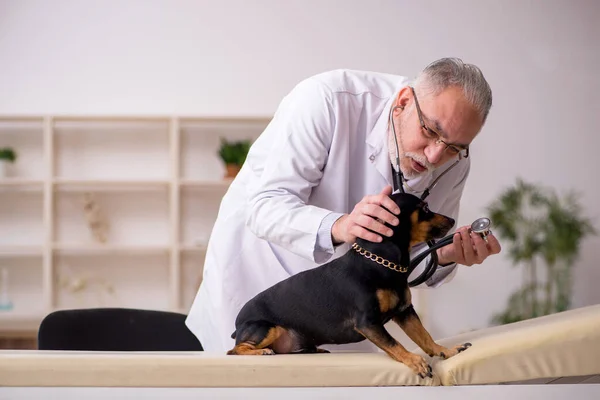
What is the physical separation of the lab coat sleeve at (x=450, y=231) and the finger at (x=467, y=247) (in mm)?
171

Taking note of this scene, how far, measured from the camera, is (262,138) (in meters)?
1.74

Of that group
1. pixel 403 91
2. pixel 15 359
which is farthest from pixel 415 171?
pixel 15 359

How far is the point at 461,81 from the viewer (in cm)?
130

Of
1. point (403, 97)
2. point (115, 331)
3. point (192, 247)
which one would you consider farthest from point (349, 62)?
point (403, 97)

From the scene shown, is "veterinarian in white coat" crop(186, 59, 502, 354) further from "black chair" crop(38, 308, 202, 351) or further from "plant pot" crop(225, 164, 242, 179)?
"plant pot" crop(225, 164, 242, 179)

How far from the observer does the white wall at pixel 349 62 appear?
5.38 m

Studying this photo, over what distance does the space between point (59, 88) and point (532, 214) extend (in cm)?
388

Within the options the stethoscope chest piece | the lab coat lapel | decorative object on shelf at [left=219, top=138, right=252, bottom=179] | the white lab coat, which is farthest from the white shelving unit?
the stethoscope chest piece

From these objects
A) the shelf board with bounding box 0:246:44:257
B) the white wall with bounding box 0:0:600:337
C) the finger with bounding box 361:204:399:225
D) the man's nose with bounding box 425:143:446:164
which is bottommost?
the shelf board with bounding box 0:246:44:257

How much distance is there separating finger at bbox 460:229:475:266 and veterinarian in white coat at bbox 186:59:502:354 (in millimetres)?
188

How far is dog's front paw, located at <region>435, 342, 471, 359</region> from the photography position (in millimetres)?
1161

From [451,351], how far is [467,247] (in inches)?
9.9

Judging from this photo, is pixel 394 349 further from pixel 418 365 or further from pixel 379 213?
pixel 379 213

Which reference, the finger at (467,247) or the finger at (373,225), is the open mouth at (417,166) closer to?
the finger at (467,247)
